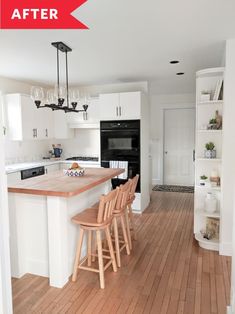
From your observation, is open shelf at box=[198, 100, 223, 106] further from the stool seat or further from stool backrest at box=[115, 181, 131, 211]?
the stool seat

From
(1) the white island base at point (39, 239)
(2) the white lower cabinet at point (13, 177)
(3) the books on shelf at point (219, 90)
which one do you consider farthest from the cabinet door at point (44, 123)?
(3) the books on shelf at point (219, 90)

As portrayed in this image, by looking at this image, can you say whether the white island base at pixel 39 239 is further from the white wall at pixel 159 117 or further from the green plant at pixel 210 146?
the white wall at pixel 159 117

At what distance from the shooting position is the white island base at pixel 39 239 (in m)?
2.45

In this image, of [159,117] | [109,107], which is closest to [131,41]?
[109,107]

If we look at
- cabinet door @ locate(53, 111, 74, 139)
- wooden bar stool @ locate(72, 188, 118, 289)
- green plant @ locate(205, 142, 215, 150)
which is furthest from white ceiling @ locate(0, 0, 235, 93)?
wooden bar stool @ locate(72, 188, 118, 289)

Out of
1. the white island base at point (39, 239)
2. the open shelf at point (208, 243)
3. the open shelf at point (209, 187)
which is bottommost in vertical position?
the open shelf at point (208, 243)

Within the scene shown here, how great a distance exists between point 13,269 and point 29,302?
530mm

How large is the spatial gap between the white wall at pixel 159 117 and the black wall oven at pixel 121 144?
7.80 ft

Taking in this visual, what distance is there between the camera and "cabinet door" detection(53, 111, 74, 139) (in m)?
5.53

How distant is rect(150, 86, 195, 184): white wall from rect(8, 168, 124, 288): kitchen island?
444cm

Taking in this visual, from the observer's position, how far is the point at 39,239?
2627mm

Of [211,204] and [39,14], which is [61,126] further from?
[211,204]

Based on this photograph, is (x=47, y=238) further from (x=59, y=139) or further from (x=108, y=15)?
(x=59, y=139)

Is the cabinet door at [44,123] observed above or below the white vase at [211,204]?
above
